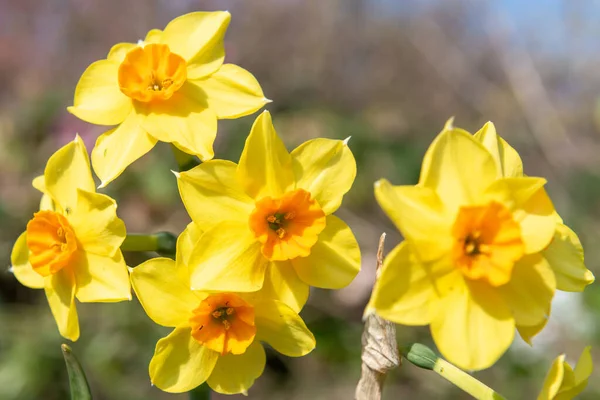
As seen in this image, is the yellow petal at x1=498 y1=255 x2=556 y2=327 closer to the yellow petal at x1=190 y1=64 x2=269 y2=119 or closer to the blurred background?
the yellow petal at x1=190 y1=64 x2=269 y2=119

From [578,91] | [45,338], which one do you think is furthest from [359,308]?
[578,91]

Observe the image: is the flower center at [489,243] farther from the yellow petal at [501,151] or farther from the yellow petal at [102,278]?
the yellow petal at [102,278]

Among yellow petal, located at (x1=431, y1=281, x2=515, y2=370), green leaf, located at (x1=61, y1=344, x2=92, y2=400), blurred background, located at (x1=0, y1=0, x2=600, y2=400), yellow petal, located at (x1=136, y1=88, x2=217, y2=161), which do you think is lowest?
blurred background, located at (x1=0, y1=0, x2=600, y2=400)

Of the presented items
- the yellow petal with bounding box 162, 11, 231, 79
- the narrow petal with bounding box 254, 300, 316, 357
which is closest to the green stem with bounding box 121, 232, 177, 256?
the narrow petal with bounding box 254, 300, 316, 357

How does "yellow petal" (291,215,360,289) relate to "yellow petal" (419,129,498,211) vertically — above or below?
below

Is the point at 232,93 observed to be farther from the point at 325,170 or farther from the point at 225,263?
the point at 225,263

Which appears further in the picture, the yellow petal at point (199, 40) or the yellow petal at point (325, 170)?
the yellow petal at point (199, 40)

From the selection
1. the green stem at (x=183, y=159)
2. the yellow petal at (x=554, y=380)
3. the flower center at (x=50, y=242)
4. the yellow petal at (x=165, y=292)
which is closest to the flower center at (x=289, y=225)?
the yellow petal at (x=165, y=292)
